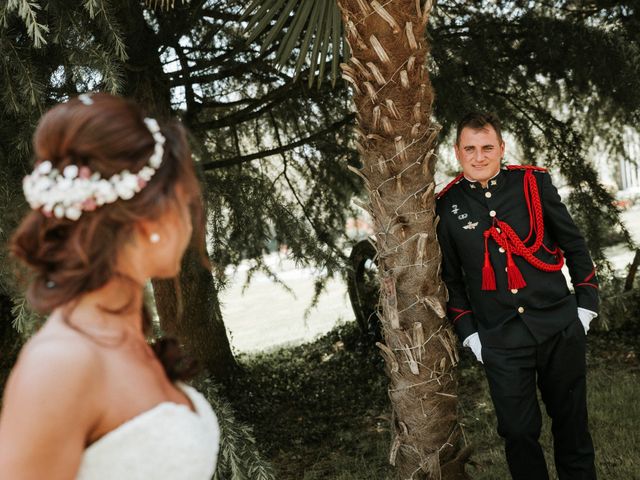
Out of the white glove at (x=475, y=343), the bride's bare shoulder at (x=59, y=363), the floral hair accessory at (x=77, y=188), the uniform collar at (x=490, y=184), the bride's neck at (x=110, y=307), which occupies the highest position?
the floral hair accessory at (x=77, y=188)

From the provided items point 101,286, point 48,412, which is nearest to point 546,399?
point 101,286

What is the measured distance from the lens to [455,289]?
313cm

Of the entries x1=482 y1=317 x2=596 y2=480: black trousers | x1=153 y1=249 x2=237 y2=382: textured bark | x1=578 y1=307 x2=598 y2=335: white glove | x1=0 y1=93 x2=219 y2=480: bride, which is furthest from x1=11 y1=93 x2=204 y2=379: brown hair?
x1=153 y1=249 x2=237 y2=382: textured bark

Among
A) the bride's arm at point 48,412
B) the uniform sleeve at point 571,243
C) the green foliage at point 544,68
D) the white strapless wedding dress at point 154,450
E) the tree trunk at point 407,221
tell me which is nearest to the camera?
the bride's arm at point 48,412

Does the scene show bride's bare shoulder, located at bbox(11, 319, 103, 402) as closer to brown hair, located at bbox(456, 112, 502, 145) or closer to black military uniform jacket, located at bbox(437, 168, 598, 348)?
black military uniform jacket, located at bbox(437, 168, 598, 348)

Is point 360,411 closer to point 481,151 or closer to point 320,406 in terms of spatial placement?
point 320,406

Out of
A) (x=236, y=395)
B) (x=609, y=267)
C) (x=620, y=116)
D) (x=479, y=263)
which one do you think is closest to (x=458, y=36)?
(x=620, y=116)

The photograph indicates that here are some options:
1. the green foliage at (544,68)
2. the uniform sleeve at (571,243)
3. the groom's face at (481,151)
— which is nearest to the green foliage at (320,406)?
the uniform sleeve at (571,243)

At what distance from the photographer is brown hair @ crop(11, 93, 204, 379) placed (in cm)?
139

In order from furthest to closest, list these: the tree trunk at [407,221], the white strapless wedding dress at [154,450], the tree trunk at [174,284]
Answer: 1. the tree trunk at [174,284]
2. the tree trunk at [407,221]
3. the white strapless wedding dress at [154,450]

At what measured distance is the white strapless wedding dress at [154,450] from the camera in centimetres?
137

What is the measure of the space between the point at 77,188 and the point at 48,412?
44 centimetres

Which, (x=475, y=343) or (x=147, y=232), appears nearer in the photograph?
(x=147, y=232)

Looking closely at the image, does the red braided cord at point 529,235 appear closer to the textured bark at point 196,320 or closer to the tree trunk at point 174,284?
the tree trunk at point 174,284
